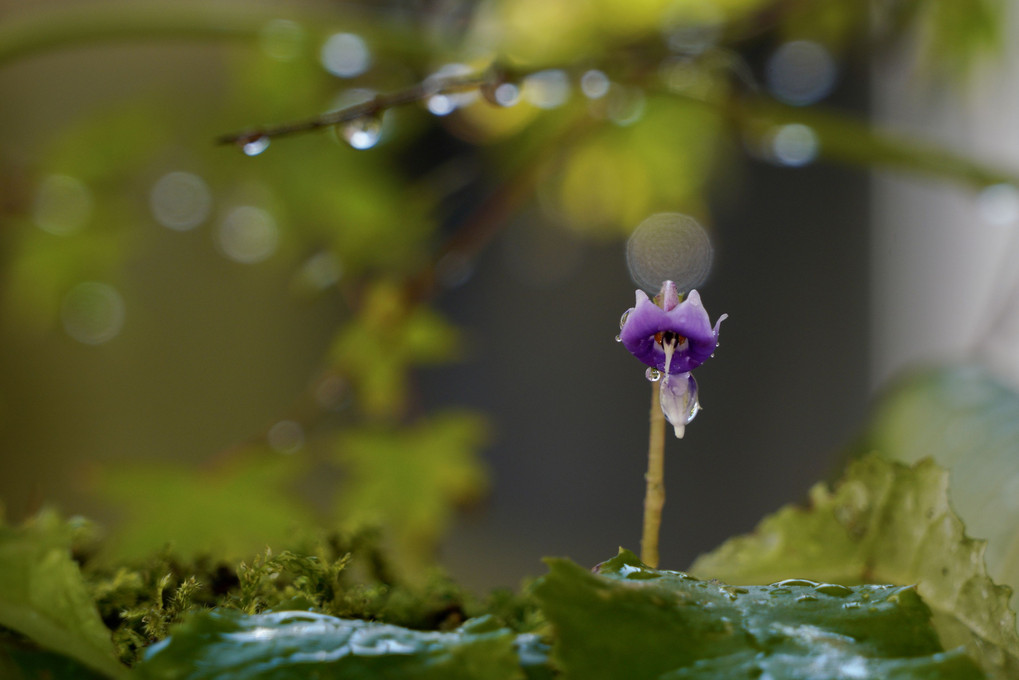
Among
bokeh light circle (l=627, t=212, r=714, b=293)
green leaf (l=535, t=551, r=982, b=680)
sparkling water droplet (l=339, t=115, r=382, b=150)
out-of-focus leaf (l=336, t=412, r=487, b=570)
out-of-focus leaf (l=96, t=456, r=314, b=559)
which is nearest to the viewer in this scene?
green leaf (l=535, t=551, r=982, b=680)

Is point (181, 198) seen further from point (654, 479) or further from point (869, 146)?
point (654, 479)

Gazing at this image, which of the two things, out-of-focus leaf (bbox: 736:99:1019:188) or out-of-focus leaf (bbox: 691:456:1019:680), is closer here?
out-of-focus leaf (bbox: 691:456:1019:680)

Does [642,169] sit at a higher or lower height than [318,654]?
higher

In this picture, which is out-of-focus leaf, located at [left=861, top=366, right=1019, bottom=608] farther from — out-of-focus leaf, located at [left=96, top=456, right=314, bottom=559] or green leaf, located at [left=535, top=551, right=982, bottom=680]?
out-of-focus leaf, located at [left=96, top=456, right=314, bottom=559]

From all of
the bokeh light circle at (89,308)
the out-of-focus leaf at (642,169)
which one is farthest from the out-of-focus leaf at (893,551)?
the bokeh light circle at (89,308)

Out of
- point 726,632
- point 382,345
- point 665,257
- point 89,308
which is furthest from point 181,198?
point 726,632

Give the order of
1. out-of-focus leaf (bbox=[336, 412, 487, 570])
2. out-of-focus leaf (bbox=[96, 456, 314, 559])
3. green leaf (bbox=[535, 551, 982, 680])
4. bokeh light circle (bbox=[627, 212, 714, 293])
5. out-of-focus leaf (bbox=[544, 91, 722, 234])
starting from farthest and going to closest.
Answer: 1. out-of-focus leaf (bbox=[544, 91, 722, 234])
2. out-of-focus leaf (bbox=[336, 412, 487, 570])
3. out-of-focus leaf (bbox=[96, 456, 314, 559])
4. bokeh light circle (bbox=[627, 212, 714, 293])
5. green leaf (bbox=[535, 551, 982, 680])

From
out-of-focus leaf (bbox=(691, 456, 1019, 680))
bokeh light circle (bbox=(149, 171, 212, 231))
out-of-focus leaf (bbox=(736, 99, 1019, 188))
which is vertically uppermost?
bokeh light circle (bbox=(149, 171, 212, 231))

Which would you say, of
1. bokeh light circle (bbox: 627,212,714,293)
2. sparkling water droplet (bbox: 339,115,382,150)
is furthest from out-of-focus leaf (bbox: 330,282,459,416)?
sparkling water droplet (bbox: 339,115,382,150)
